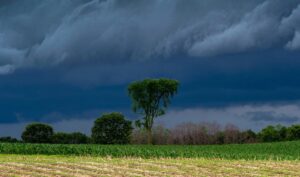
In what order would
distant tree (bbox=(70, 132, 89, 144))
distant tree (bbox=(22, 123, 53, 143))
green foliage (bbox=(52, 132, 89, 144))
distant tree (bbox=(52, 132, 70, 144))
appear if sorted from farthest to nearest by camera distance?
1. distant tree (bbox=(70, 132, 89, 144))
2. green foliage (bbox=(52, 132, 89, 144))
3. distant tree (bbox=(52, 132, 70, 144))
4. distant tree (bbox=(22, 123, 53, 143))

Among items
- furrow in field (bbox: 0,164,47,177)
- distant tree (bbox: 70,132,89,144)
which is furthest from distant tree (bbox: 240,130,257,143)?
furrow in field (bbox: 0,164,47,177)

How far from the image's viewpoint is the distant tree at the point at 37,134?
4425cm

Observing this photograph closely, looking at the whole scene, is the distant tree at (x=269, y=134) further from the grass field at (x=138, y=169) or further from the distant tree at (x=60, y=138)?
the grass field at (x=138, y=169)

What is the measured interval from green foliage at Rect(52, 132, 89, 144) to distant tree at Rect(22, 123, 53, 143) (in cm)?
56

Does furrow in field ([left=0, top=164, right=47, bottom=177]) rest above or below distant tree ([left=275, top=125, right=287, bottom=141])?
below

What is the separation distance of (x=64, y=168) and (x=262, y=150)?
2263cm

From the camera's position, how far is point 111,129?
45250mm

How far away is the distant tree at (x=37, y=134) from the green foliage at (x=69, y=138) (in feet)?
1.83

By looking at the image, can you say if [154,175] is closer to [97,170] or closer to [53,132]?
[97,170]

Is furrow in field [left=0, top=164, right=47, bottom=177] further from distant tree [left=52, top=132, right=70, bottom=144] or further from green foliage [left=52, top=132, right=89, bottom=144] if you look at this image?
green foliage [left=52, top=132, right=89, bottom=144]

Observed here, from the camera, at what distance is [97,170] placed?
15.9 m

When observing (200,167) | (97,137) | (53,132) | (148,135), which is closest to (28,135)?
(53,132)

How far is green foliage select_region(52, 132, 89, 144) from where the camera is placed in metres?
45.1

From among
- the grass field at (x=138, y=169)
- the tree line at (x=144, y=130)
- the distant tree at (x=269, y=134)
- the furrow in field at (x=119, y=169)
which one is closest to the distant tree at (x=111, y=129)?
the tree line at (x=144, y=130)
